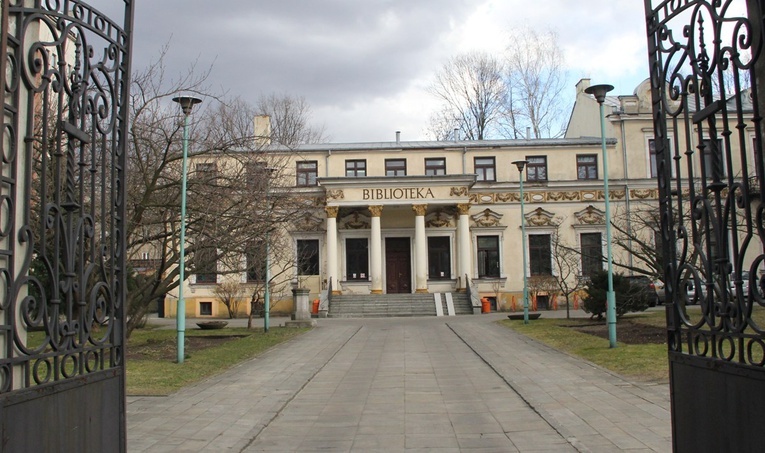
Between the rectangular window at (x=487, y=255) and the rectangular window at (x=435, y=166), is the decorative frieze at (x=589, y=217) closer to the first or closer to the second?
the rectangular window at (x=487, y=255)

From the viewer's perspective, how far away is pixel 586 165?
41.1 meters

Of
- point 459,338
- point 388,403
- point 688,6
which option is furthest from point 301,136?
point 688,6

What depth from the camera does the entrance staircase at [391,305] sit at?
1374 inches

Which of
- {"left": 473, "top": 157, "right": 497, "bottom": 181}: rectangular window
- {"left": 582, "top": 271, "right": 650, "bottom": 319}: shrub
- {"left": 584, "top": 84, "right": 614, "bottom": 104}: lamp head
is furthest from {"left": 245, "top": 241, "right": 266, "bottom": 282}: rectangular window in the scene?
{"left": 473, "top": 157, "right": 497, "bottom": 181}: rectangular window

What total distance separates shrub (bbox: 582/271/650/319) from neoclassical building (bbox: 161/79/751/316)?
14.0 m

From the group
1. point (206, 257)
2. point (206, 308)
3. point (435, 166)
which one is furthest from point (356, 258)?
point (206, 257)

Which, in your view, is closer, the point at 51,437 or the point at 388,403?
the point at 51,437

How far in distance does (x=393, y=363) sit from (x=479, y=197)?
2653 centimetres

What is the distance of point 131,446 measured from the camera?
721cm

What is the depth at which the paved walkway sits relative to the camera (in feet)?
24.3

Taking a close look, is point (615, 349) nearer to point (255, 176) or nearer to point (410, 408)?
point (410, 408)

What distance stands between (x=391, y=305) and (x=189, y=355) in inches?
789

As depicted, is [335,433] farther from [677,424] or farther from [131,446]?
[677,424]

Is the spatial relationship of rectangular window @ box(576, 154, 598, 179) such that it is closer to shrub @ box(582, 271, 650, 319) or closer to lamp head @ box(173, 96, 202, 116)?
shrub @ box(582, 271, 650, 319)
